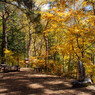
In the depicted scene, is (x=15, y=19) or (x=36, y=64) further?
(x=15, y=19)

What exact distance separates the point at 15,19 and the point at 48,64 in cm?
752

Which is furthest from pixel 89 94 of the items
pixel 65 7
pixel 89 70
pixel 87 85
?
pixel 65 7

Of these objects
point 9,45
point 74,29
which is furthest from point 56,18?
point 9,45

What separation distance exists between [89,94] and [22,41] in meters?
14.7

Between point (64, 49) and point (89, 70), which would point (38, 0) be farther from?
point (89, 70)

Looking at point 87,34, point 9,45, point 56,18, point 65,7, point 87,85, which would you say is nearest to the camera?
point 87,85

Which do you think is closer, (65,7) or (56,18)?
(56,18)

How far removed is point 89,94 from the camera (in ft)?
13.0

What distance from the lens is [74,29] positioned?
675cm

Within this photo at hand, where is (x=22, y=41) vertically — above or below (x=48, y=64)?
above

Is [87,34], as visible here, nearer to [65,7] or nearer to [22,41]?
[65,7]

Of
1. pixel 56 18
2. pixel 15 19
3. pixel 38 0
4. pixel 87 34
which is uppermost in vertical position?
pixel 38 0

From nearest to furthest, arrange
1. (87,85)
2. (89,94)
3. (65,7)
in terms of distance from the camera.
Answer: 1. (89,94)
2. (87,85)
3. (65,7)

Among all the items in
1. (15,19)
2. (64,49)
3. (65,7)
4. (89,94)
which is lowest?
(89,94)
